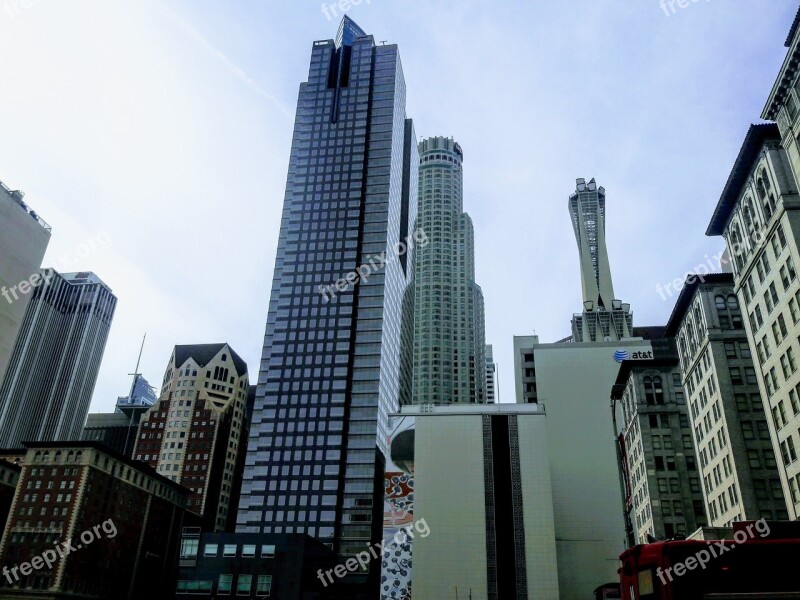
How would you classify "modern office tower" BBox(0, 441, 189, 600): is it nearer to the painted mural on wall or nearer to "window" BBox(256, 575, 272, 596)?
"window" BBox(256, 575, 272, 596)

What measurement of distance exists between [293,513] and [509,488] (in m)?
48.4

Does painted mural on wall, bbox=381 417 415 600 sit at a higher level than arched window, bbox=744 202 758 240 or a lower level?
lower

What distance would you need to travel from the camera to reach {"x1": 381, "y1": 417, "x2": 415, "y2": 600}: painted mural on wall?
4776 inches

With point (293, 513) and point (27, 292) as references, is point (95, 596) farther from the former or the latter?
point (27, 292)

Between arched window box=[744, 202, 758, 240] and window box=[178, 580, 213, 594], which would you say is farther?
window box=[178, 580, 213, 594]

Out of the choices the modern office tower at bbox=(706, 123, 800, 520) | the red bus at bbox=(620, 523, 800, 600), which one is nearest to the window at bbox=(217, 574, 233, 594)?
the modern office tower at bbox=(706, 123, 800, 520)

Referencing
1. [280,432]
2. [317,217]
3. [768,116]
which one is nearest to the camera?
[768,116]

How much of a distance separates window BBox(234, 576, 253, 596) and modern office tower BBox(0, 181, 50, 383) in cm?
4948

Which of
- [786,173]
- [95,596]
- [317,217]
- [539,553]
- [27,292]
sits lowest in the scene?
[95,596]

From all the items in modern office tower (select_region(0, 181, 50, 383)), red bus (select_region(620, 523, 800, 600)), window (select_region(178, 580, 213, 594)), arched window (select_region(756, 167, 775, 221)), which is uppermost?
modern office tower (select_region(0, 181, 50, 383))

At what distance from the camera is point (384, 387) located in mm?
165250

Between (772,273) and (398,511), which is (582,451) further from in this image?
(772,273)

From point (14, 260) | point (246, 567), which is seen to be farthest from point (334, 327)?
point (14, 260)

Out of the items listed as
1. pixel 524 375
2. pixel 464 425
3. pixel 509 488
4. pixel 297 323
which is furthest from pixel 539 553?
pixel 297 323
